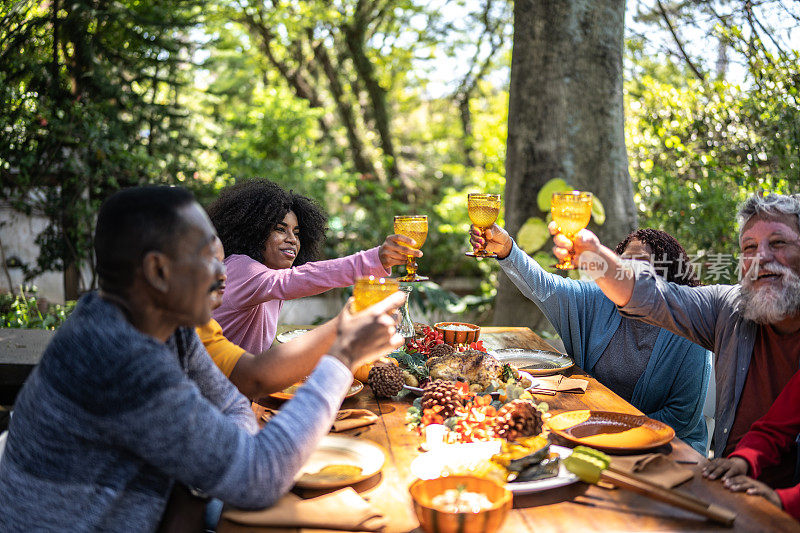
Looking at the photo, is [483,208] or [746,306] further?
[483,208]

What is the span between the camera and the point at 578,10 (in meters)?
5.04

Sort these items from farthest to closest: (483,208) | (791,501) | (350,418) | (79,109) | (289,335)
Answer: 1. (79,109)
2. (289,335)
3. (483,208)
4. (350,418)
5. (791,501)

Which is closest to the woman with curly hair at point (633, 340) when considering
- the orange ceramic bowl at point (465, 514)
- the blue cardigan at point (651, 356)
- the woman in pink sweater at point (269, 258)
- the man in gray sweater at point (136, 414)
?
the blue cardigan at point (651, 356)

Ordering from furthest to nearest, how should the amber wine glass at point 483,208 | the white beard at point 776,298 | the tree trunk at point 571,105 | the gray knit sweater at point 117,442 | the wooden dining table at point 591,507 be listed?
the tree trunk at point 571,105 → the amber wine glass at point 483,208 → the white beard at point 776,298 → the wooden dining table at point 591,507 → the gray knit sweater at point 117,442

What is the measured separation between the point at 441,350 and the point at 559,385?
508mm

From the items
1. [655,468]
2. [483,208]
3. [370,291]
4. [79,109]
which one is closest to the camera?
[655,468]

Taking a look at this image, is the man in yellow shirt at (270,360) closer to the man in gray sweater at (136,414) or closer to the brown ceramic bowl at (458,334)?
the man in gray sweater at (136,414)

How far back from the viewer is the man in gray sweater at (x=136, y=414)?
1401mm

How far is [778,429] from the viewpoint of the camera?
2.09 m

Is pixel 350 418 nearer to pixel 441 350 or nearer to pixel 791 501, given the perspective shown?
pixel 441 350

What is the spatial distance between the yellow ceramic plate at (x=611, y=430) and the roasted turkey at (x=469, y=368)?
0.36 metres

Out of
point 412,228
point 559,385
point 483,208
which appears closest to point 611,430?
point 559,385

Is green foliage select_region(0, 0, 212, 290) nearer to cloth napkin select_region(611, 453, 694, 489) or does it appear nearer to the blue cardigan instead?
the blue cardigan

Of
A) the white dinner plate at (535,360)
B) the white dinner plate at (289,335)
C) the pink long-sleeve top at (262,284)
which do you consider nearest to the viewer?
the white dinner plate at (535,360)
